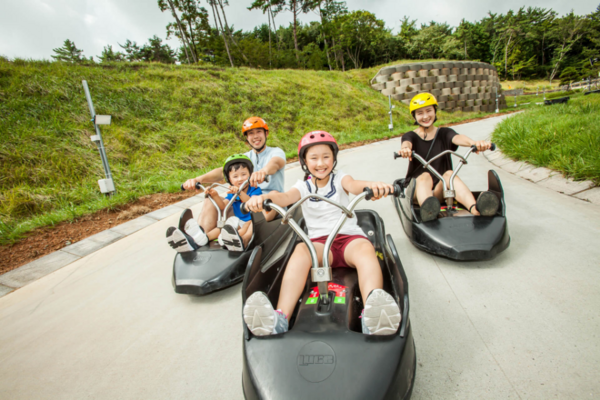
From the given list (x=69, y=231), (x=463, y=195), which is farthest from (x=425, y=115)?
(x=69, y=231)

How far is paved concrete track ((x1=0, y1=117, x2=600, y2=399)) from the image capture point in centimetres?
152

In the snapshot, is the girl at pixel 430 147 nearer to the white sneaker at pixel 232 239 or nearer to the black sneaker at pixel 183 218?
the white sneaker at pixel 232 239

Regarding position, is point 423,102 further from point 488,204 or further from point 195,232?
point 195,232

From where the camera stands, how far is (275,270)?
6.70 ft

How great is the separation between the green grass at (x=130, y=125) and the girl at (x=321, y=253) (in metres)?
4.41

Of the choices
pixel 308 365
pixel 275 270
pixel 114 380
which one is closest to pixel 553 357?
pixel 308 365

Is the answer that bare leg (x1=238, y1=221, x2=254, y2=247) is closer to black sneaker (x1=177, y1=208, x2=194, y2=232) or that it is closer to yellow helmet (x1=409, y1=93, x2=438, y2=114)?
black sneaker (x1=177, y1=208, x2=194, y2=232)

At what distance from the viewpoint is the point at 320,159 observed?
86.7 inches

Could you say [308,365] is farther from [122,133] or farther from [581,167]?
[122,133]

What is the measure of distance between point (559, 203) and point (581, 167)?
0.76 metres

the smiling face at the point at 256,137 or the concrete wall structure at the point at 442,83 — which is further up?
the concrete wall structure at the point at 442,83

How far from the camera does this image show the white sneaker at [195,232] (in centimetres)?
274

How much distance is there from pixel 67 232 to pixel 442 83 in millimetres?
22783

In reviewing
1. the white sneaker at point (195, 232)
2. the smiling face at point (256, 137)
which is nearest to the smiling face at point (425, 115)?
the smiling face at point (256, 137)
